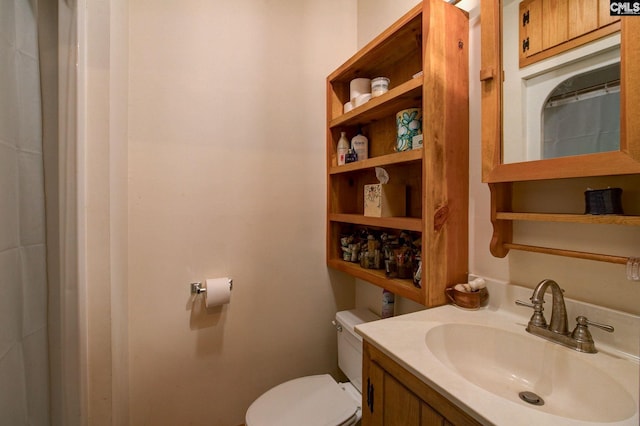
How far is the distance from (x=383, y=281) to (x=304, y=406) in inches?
24.5

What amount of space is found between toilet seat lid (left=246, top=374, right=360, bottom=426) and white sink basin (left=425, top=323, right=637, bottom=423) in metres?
0.59

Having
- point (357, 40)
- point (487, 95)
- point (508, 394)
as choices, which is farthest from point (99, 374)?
point (357, 40)

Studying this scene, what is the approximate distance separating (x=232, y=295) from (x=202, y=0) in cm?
145

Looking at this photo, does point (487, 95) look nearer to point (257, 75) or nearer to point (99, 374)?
point (257, 75)

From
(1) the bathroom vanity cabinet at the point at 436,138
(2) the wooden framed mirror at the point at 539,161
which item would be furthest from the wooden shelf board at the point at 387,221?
(2) the wooden framed mirror at the point at 539,161

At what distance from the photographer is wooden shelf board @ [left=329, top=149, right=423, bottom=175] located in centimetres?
109

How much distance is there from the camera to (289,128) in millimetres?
1563

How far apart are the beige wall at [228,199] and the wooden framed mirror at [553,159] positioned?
2.92 ft

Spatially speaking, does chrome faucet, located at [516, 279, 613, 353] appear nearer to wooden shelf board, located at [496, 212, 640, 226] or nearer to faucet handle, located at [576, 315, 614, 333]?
faucet handle, located at [576, 315, 614, 333]

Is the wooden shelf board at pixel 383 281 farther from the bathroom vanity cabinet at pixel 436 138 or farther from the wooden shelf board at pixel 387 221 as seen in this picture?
the wooden shelf board at pixel 387 221

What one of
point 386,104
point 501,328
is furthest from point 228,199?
point 501,328

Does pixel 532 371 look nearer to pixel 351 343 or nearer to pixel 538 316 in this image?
pixel 538 316

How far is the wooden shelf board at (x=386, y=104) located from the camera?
43.8 inches

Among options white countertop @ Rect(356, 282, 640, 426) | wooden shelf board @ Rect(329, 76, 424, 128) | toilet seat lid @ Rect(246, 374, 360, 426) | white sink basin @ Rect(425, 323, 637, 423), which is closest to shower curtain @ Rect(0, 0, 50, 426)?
toilet seat lid @ Rect(246, 374, 360, 426)
